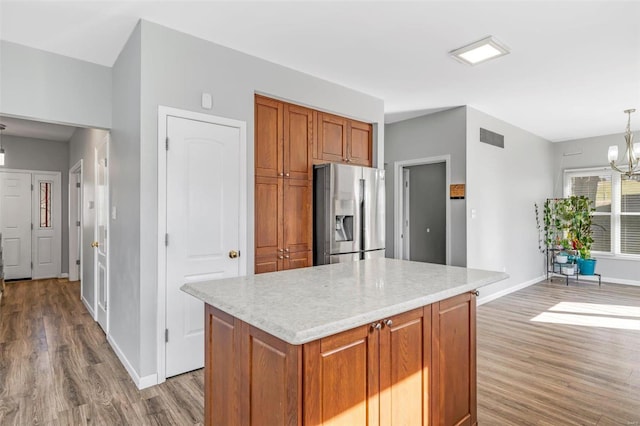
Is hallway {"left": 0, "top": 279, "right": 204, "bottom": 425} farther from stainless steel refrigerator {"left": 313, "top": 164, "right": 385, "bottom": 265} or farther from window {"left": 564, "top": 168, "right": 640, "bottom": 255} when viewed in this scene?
window {"left": 564, "top": 168, "right": 640, "bottom": 255}

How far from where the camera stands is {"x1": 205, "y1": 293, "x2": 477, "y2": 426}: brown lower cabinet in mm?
1239

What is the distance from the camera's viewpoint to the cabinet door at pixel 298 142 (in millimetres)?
3535

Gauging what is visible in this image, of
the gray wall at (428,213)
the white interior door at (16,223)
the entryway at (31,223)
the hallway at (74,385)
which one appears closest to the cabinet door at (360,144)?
the gray wall at (428,213)

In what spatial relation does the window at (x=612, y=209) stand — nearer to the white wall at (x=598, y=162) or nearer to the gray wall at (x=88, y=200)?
the white wall at (x=598, y=162)

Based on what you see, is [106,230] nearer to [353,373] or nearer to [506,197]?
[353,373]

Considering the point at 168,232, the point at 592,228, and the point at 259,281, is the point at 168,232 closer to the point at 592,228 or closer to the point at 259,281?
the point at 259,281

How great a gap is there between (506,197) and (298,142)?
377 cm

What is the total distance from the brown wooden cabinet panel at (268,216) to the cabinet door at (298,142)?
22cm

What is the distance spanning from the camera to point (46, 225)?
686 centimetres

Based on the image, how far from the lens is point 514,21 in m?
2.65

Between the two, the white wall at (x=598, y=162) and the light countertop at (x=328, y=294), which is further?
the white wall at (x=598, y=162)

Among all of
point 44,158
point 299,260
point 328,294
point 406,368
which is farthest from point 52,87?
point 44,158

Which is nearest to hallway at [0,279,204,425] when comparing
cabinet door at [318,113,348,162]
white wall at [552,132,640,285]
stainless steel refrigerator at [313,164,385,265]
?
stainless steel refrigerator at [313,164,385,265]

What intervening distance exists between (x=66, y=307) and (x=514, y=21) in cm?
597
